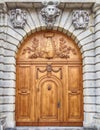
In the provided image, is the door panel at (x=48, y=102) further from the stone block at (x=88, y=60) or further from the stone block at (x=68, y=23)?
the stone block at (x=68, y=23)

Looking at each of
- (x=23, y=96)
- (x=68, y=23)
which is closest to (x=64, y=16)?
(x=68, y=23)

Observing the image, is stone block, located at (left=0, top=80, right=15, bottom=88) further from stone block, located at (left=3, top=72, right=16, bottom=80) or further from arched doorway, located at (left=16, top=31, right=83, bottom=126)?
arched doorway, located at (left=16, top=31, right=83, bottom=126)

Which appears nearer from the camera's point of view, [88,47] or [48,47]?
[88,47]

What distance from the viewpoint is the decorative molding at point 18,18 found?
30.5ft

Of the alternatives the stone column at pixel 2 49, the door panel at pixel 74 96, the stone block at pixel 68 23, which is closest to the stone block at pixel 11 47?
the stone column at pixel 2 49

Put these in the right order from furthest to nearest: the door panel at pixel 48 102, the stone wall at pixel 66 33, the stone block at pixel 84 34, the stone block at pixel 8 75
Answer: the door panel at pixel 48 102, the stone block at pixel 84 34, the stone block at pixel 8 75, the stone wall at pixel 66 33

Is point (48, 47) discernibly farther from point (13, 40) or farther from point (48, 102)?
point (48, 102)

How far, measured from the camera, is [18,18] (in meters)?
9.30

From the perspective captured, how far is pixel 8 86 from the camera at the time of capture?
9180mm

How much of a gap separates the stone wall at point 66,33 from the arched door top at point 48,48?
9.9 inches

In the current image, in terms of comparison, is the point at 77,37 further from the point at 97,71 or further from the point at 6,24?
the point at 6,24

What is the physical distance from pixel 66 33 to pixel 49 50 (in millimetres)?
832

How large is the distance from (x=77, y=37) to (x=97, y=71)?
1.37 m

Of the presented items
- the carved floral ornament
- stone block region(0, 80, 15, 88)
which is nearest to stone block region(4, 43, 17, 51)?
the carved floral ornament
